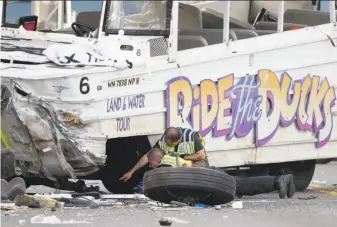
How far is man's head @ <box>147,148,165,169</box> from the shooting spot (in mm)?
8320

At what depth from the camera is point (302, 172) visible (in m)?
10.2

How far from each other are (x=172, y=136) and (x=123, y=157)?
87cm

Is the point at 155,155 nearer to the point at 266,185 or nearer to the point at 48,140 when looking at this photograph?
the point at 48,140

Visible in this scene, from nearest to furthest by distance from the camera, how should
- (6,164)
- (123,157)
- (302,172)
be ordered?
(6,164) → (123,157) → (302,172)

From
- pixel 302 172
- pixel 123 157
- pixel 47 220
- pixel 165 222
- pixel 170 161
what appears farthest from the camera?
pixel 302 172

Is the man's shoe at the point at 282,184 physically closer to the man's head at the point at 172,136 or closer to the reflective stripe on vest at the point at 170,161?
the reflective stripe on vest at the point at 170,161

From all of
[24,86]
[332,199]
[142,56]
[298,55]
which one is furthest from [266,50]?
[24,86]

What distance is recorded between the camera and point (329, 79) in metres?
9.07

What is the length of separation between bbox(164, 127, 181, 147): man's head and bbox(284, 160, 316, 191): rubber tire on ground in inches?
90.4

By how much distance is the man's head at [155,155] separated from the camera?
328 inches

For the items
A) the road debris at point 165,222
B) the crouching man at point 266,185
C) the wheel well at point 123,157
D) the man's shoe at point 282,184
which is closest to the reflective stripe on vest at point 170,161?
the wheel well at point 123,157

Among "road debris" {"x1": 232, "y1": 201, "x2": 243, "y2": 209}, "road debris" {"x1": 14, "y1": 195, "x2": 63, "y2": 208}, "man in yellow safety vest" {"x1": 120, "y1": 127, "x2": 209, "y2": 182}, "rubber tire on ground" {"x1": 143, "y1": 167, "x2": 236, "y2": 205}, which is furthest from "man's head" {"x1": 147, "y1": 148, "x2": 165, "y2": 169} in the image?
"road debris" {"x1": 14, "y1": 195, "x2": 63, "y2": 208}

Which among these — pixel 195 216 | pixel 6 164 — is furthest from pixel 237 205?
pixel 6 164

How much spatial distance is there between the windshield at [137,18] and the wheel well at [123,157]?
1191 mm
